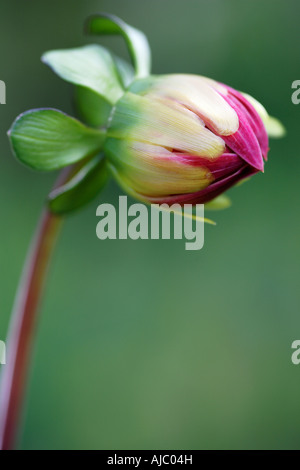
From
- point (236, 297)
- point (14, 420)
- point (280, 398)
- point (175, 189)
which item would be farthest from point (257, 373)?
point (175, 189)

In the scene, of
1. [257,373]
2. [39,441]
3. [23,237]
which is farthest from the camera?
[23,237]

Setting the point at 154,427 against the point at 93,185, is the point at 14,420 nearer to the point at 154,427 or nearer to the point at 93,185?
the point at 93,185

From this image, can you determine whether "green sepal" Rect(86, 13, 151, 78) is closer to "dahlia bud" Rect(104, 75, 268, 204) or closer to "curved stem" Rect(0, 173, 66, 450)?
"dahlia bud" Rect(104, 75, 268, 204)

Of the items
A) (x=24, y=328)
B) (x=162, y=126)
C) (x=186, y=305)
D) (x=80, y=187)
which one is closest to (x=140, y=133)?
(x=162, y=126)

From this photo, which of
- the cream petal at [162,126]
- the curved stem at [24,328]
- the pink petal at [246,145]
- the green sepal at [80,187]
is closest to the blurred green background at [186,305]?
the curved stem at [24,328]

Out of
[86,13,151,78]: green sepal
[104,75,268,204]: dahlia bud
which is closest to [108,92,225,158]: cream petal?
[104,75,268,204]: dahlia bud

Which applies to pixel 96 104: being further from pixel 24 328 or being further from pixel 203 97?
pixel 24 328
